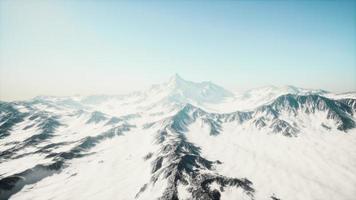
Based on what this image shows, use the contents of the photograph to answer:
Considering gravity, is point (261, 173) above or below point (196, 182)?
below

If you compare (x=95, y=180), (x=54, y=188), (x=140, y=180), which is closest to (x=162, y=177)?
(x=140, y=180)

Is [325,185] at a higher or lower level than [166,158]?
lower

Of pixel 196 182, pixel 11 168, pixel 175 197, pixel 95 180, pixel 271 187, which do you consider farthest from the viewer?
pixel 11 168

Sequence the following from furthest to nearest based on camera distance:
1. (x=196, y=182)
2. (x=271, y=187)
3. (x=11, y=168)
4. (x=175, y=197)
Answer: (x=11, y=168)
(x=271, y=187)
(x=196, y=182)
(x=175, y=197)

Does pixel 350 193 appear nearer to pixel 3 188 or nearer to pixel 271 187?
pixel 271 187

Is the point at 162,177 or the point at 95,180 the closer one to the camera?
the point at 162,177

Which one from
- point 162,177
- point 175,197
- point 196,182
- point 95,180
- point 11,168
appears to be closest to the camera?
point 175,197

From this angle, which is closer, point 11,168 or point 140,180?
point 140,180

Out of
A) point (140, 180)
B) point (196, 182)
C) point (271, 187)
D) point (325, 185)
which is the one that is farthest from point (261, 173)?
point (140, 180)

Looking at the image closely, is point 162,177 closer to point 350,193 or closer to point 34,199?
point 34,199
